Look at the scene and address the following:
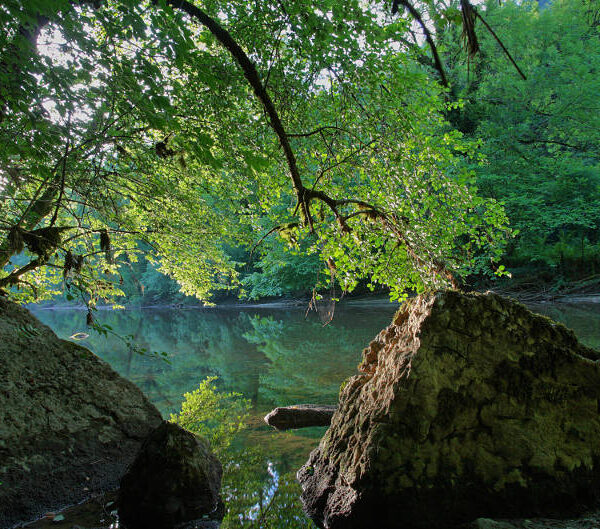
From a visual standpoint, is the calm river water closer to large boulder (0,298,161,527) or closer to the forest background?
large boulder (0,298,161,527)

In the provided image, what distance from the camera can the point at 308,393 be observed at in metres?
8.38

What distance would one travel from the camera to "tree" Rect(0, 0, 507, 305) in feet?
11.1

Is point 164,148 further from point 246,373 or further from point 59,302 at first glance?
point 59,302

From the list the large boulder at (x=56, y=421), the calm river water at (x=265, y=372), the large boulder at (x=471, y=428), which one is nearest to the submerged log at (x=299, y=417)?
the calm river water at (x=265, y=372)

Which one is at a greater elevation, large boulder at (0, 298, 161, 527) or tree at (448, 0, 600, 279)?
tree at (448, 0, 600, 279)

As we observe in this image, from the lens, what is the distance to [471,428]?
10.7ft

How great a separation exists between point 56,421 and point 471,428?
4.38 metres

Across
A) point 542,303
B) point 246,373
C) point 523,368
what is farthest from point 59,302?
point 523,368

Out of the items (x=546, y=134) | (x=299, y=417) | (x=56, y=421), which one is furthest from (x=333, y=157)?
(x=546, y=134)

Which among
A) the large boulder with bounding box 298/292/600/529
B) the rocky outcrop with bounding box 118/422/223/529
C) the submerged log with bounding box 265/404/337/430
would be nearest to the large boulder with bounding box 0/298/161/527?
the rocky outcrop with bounding box 118/422/223/529

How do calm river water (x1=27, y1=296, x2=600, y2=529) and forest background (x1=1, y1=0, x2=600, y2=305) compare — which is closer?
forest background (x1=1, y1=0, x2=600, y2=305)

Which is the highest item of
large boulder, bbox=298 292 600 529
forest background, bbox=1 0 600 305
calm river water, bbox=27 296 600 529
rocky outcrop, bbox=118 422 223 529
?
forest background, bbox=1 0 600 305

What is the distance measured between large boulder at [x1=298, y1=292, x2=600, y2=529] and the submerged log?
8.14 ft

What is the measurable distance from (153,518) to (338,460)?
1.84m
